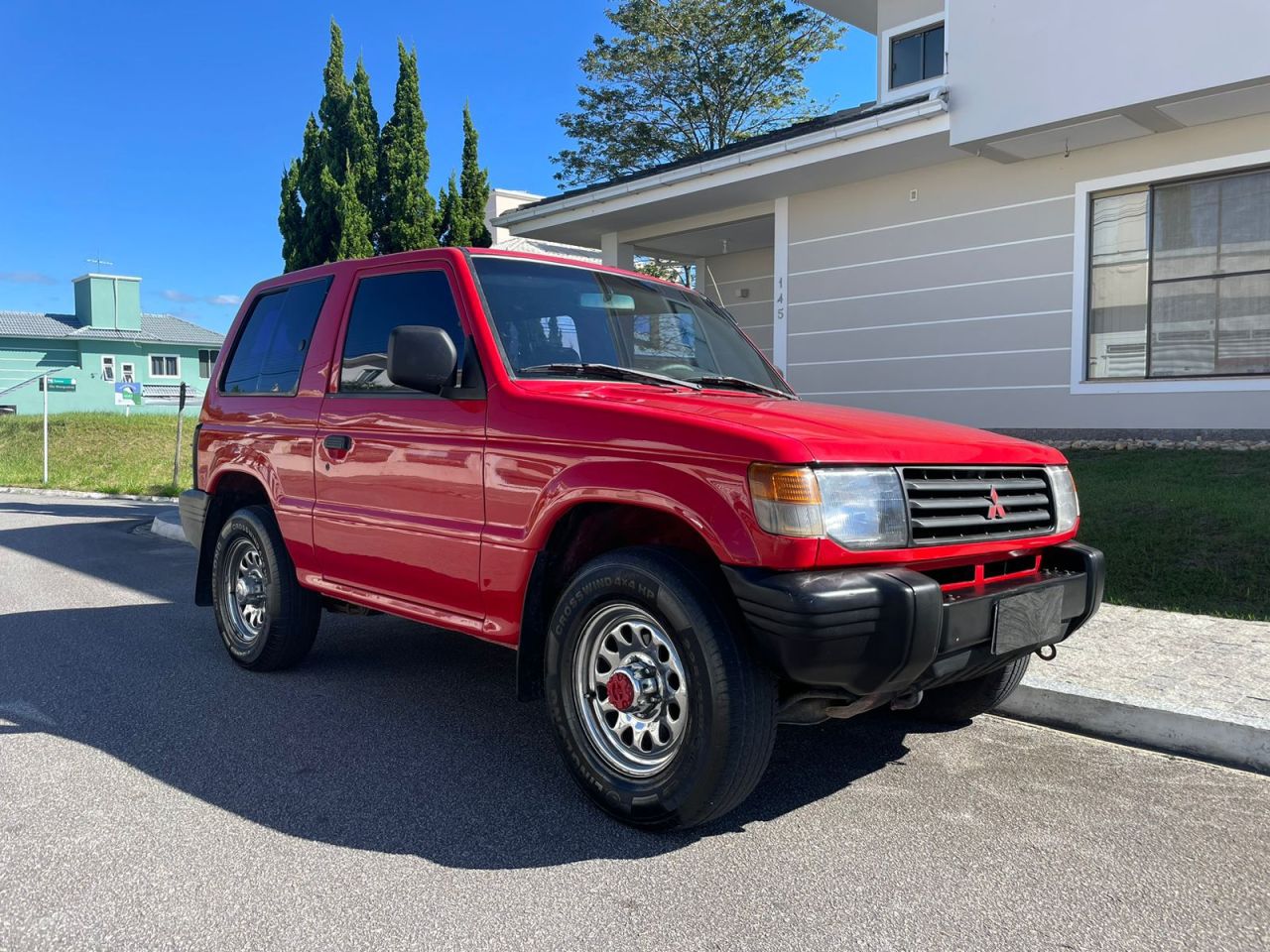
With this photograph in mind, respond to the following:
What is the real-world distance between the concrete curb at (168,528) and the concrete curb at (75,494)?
4.34 metres

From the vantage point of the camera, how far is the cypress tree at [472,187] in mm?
14438

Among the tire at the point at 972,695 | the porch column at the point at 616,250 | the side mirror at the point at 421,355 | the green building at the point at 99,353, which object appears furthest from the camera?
the green building at the point at 99,353

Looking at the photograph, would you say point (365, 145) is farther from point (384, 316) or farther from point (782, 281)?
point (384, 316)

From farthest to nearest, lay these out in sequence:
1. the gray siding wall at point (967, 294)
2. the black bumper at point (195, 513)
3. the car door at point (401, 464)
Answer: the gray siding wall at point (967, 294) < the black bumper at point (195, 513) < the car door at point (401, 464)

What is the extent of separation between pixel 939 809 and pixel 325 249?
40.6 feet

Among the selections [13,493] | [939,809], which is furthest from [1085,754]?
[13,493]

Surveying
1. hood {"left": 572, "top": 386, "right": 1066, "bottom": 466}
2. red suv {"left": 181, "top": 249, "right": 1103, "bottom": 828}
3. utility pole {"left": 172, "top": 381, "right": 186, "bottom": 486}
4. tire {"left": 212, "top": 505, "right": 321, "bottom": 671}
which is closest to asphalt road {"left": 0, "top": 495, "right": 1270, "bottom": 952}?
tire {"left": 212, "top": 505, "right": 321, "bottom": 671}

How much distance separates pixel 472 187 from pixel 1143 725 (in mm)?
12417

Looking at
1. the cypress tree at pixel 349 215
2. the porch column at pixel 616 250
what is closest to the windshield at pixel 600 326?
the cypress tree at pixel 349 215

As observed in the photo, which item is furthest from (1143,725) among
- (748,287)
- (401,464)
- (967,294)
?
(748,287)

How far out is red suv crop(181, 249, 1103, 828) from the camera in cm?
305

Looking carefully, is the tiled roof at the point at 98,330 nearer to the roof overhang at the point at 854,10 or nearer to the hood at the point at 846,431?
the roof overhang at the point at 854,10

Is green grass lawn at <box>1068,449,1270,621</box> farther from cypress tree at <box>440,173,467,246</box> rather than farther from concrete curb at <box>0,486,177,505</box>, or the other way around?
concrete curb at <box>0,486,177,505</box>

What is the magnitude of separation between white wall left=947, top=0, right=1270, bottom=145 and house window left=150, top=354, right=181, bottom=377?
4160 centimetres
